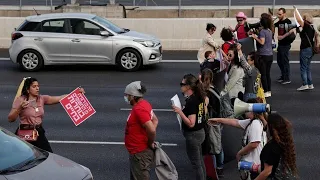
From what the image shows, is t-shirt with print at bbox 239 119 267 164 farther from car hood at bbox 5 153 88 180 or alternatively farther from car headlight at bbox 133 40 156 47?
car headlight at bbox 133 40 156 47

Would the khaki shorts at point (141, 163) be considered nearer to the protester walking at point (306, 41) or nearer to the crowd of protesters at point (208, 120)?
the crowd of protesters at point (208, 120)

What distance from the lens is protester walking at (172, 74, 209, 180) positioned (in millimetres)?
9688

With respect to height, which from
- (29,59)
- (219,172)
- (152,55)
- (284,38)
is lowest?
(219,172)

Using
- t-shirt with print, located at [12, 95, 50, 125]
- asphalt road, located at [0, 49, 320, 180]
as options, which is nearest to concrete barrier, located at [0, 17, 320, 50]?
asphalt road, located at [0, 49, 320, 180]

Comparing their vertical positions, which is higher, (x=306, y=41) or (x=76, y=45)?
(x=306, y=41)

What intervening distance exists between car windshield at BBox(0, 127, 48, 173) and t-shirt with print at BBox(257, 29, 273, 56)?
8.68 metres

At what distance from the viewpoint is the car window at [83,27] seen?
20.1 metres

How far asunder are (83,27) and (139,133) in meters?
11.4

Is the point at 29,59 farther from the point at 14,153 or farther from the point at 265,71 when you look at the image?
the point at 14,153

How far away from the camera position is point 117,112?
15203 mm

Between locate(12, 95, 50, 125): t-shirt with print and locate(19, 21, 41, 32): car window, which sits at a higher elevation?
locate(19, 21, 41, 32): car window

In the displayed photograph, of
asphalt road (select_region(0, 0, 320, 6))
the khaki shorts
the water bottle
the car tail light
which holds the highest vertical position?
asphalt road (select_region(0, 0, 320, 6))

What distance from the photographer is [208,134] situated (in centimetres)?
1029

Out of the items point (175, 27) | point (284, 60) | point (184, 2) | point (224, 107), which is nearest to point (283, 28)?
point (284, 60)
